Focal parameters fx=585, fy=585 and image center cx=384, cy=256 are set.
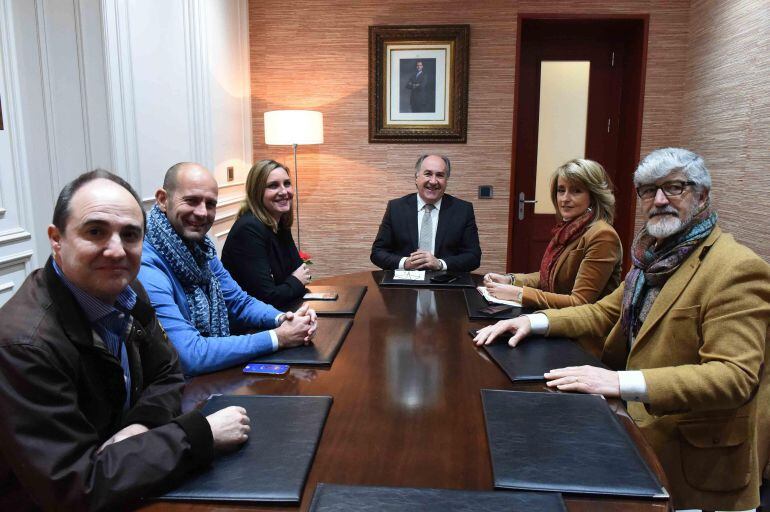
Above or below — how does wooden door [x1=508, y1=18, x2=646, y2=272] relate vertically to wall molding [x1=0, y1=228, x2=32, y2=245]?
above

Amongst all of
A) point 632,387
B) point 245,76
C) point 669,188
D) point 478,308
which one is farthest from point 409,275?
point 245,76

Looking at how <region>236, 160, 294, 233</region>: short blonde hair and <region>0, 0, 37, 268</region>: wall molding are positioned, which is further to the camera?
<region>236, 160, 294, 233</region>: short blonde hair

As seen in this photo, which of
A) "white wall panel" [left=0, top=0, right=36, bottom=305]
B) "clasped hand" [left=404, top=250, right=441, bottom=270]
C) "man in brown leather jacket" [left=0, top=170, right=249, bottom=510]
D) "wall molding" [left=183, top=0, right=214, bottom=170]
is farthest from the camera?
"wall molding" [left=183, top=0, right=214, bottom=170]

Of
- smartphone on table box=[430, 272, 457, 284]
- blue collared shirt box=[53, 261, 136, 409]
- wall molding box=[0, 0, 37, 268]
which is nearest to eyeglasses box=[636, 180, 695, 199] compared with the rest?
smartphone on table box=[430, 272, 457, 284]

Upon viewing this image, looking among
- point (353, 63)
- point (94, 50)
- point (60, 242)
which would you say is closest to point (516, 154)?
point (353, 63)

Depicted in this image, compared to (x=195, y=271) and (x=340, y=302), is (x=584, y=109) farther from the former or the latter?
(x=195, y=271)

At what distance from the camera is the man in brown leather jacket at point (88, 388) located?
907mm

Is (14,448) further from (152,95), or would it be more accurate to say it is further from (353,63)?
(353,63)

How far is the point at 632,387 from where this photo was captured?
56.4 inches

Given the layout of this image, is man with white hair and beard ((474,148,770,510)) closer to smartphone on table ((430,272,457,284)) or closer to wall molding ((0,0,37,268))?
smartphone on table ((430,272,457,284))

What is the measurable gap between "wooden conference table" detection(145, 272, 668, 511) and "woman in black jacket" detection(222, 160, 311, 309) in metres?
0.45

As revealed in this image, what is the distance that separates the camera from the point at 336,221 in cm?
445

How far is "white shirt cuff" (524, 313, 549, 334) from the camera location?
6.06ft

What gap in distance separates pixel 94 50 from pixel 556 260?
2.13 meters
